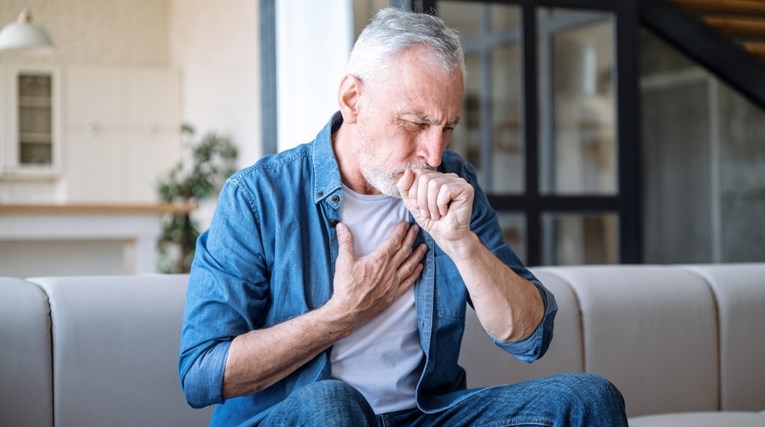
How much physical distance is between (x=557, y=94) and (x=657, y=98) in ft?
13.7

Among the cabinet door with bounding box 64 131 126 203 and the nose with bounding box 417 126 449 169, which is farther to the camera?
the cabinet door with bounding box 64 131 126 203

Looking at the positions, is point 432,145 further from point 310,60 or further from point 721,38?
point 721,38

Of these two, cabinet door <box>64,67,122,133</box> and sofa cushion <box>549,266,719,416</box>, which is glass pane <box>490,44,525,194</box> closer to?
sofa cushion <box>549,266,719,416</box>

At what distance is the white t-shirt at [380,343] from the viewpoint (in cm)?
181

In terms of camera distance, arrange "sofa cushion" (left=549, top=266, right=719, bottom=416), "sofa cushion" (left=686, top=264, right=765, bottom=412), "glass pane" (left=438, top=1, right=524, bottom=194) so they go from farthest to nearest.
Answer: "glass pane" (left=438, top=1, right=524, bottom=194)
"sofa cushion" (left=686, top=264, right=765, bottom=412)
"sofa cushion" (left=549, top=266, right=719, bottom=416)

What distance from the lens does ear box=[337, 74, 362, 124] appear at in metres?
1.78

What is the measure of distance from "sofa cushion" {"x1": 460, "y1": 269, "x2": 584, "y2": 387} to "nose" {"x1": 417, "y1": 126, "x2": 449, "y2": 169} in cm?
70

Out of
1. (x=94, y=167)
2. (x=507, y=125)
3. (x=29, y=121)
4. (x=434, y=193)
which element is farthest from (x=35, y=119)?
(x=434, y=193)

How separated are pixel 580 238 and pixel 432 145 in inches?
113

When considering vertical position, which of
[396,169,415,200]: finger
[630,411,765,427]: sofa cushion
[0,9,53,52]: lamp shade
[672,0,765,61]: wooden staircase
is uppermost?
[0,9,53,52]: lamp shade

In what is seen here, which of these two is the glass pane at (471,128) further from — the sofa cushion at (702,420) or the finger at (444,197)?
the finger at (444,197)

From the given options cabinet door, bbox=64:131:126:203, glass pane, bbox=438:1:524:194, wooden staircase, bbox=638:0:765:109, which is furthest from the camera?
cabinet door, bbox=64:131:126:203

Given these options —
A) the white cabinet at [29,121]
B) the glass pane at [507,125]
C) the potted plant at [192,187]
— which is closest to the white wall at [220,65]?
the potted plant at [192,187]

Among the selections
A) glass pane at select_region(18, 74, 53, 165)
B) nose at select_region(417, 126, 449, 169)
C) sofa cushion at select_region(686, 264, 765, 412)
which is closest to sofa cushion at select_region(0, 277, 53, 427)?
nose at select_region(417, 126, 449, 169)
